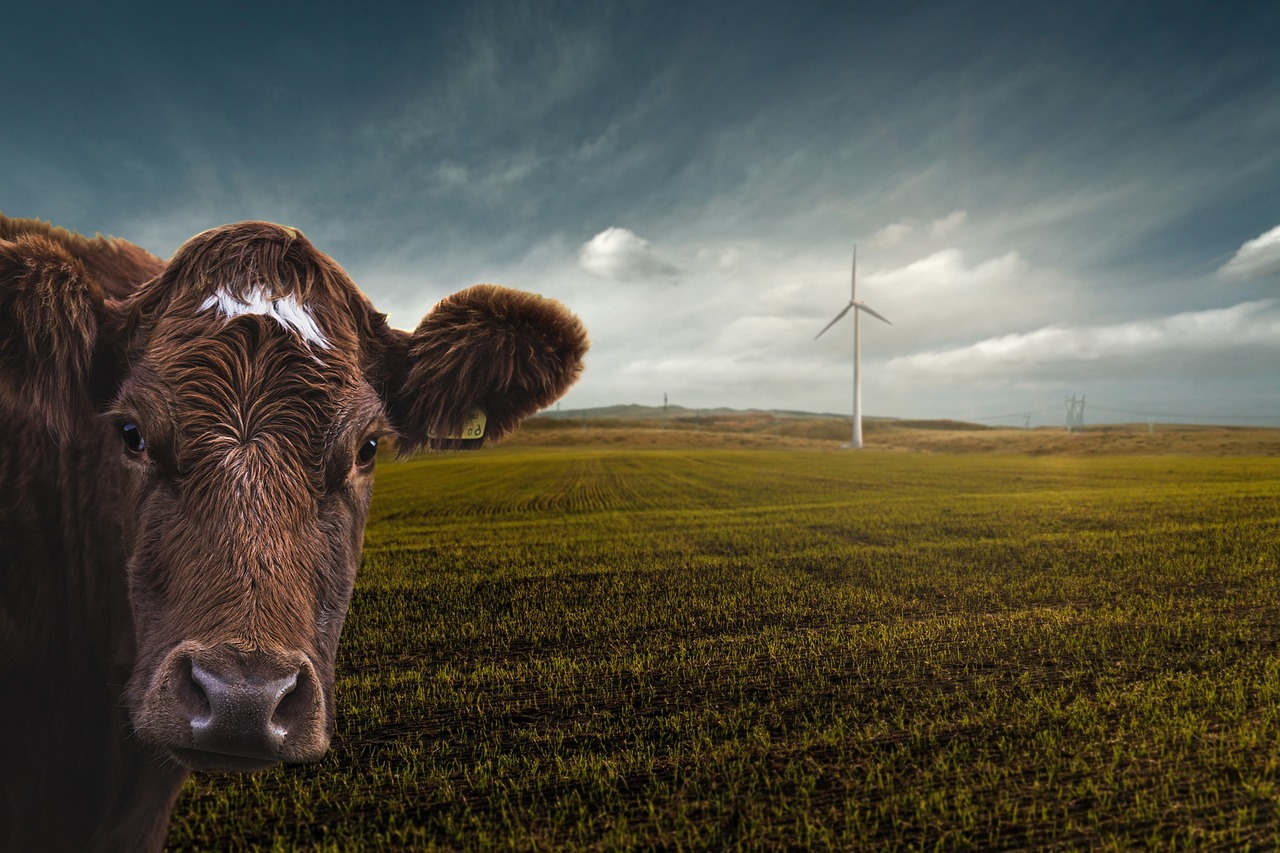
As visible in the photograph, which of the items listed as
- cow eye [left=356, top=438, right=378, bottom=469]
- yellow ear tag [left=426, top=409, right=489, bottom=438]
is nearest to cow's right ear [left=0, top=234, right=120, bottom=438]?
cow eye [left=356, top=438, right=378, bottom=469]

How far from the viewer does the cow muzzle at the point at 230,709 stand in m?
2.17

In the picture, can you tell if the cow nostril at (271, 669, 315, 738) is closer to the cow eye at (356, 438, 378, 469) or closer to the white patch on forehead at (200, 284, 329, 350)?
the cow eye at (356, 438, 378, 469)

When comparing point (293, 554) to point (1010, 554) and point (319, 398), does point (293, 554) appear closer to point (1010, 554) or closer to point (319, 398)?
point (319, 398)

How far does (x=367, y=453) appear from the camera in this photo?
10.6 ft

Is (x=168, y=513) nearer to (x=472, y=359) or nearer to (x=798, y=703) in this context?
(x=472, y=359)

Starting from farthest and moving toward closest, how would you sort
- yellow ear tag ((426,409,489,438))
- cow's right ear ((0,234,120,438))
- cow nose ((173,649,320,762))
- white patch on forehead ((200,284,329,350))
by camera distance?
1. yellow ear tag ((426,409,489,438))
2. white patch on forehead ((200,284,329,350))
3. cow's right ear ((0,234,120,438))
4. cow nose ((173,649,320,762))

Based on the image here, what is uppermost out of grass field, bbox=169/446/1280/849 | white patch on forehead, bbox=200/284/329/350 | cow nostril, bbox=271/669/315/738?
white patch on forehead, bbox=200/284/329/350

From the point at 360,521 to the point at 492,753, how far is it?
2.93 metres

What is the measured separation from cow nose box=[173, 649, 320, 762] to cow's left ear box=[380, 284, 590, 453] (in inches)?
67.4

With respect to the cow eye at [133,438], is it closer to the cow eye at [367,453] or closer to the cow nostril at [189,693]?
the cow eye at [367,453]

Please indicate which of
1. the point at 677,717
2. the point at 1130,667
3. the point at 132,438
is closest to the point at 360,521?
the point at 132,438

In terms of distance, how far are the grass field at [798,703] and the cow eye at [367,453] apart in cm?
263

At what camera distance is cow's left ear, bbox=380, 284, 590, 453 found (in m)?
3.65

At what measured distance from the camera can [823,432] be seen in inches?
4830
